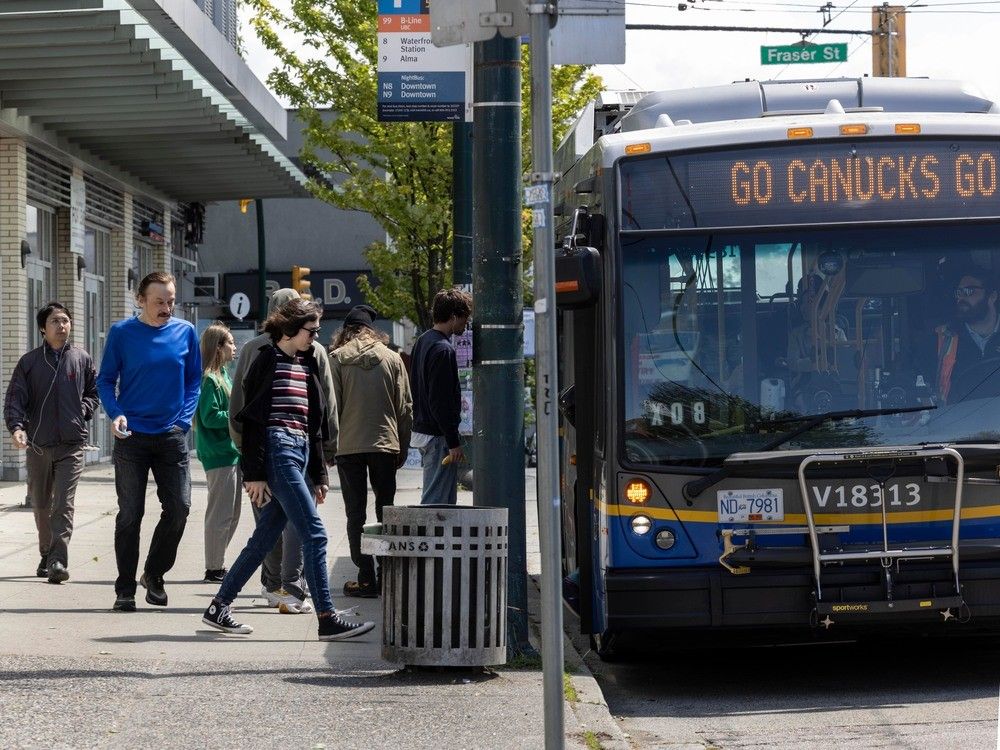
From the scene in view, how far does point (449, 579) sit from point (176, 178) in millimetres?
18126

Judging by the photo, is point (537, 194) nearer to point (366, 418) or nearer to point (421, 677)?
point (421, 677)

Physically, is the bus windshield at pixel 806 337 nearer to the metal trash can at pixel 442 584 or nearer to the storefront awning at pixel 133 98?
the metal trash can at pixel 442 584

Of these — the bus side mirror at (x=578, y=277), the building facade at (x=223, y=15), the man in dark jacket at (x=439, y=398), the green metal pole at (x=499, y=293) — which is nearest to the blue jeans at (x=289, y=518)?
the green metal pole at (x=499, y=293)

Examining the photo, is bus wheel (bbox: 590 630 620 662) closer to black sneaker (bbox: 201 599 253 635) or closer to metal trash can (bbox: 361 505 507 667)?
metal trash can (bbox: 361 505 507 667)

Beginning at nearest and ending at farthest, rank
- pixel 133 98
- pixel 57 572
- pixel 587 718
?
pixel 587 718 → pixel 57 572 → pixel 133 98

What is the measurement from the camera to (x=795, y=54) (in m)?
22.3

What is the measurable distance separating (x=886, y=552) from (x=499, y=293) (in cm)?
216

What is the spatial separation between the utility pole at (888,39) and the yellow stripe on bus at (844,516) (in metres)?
16.4

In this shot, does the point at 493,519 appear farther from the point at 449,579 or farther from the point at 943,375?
the point at 943,375

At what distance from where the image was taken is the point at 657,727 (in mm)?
6820

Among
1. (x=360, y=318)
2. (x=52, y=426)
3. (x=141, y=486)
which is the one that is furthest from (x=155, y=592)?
(x=360, y=318)

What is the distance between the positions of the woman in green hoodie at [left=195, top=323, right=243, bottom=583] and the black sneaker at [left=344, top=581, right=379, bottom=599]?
35.1 inches

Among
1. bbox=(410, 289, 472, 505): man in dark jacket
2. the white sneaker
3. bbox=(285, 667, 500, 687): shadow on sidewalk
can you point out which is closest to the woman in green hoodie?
the white sneaker

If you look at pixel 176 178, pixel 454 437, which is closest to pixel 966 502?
pixel 454 437
